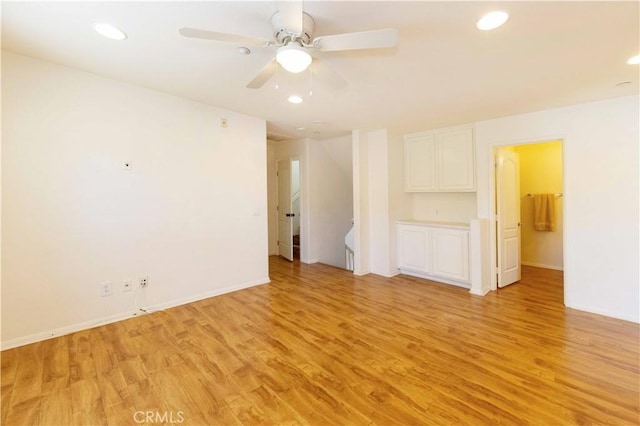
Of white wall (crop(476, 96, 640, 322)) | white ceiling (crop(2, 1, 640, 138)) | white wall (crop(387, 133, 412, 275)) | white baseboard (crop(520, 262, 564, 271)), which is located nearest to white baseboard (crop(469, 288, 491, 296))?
white wall (crop(476, 96, 640, 322))

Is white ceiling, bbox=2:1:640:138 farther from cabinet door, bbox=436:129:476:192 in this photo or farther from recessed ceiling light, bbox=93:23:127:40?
cabinet door, bbox=436:129:476:192

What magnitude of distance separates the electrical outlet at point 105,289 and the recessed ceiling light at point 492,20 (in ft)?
13.0

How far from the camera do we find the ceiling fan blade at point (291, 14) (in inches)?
53.3

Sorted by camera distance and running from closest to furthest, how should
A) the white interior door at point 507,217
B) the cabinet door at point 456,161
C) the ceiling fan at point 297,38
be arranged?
the ceiling fan at point 297,38 < the white interior door at point 507,217 < the cabinet door at point 456,161

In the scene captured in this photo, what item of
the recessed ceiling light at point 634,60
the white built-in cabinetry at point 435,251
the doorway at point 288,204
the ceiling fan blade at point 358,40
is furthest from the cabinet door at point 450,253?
the ceiling fan blade at point 358,40

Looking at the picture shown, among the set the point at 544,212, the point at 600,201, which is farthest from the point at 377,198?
the point at 544,212

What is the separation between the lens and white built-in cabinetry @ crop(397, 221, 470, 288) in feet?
13.4

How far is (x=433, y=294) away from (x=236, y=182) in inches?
126

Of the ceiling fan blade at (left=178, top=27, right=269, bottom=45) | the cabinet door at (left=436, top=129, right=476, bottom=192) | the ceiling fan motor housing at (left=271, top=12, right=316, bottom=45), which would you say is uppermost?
the ceiling fan motor housing at (left=271, top=12, right=316, bottom=45)

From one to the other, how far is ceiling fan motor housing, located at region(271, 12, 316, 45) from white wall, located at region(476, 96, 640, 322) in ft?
11.1

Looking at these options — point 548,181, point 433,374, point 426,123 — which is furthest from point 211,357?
point 548,181

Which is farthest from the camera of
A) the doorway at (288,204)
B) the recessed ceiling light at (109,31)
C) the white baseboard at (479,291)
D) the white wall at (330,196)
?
the doorway at (288,204)

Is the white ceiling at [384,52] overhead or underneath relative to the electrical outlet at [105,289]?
overhead

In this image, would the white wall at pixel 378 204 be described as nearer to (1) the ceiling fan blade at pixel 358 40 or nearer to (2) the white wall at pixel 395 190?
(2) the white wall at pixel 395 190
